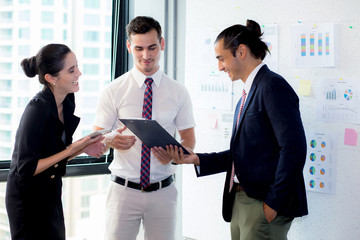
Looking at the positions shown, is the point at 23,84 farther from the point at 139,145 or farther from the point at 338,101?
the point at 338,101

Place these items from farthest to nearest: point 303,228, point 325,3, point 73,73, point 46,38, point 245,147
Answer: point 46,38
point 303,228
point 325,3
point 73,73
point 245,147

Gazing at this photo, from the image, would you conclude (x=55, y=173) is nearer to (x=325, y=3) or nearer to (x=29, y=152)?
(x=29, y=152)

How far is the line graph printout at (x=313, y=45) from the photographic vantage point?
2.01 metres

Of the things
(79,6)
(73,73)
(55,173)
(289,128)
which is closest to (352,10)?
(289,128)

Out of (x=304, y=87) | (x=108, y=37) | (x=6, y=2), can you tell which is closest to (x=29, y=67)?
(x=6, y=2)

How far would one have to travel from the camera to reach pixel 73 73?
1.90 m

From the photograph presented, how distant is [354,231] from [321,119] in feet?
1.98

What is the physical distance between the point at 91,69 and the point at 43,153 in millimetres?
1414

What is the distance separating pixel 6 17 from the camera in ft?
8.67

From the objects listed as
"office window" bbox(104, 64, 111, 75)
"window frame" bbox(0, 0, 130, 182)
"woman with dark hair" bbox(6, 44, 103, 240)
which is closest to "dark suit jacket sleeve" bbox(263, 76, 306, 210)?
"woman with dark hair" bbox(6, 44, 103, 240)

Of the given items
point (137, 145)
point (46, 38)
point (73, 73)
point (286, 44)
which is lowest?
point (137, 145)

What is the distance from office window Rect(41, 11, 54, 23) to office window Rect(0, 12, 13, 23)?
22 centimetres

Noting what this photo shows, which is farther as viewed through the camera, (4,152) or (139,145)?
(4,152)

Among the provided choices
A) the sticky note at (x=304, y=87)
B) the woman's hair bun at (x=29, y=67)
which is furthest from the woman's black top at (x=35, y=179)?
the sticky note at (x=304, y=87)
